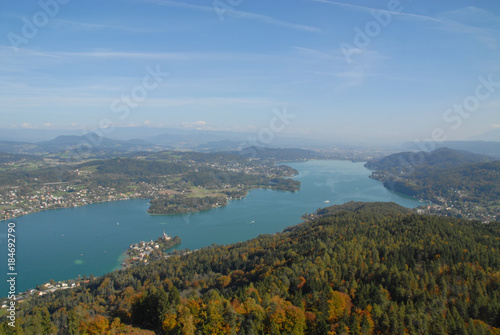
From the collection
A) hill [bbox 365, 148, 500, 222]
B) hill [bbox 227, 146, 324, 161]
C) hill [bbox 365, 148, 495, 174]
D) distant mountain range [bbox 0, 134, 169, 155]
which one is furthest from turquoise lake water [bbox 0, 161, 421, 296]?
distant mountain range [bbox 0, 134, 169, 155]

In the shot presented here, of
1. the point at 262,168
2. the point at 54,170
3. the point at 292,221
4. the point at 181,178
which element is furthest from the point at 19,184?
the point at 262,168

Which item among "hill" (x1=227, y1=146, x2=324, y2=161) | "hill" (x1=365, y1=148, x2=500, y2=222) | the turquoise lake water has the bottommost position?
the turquoise lake water

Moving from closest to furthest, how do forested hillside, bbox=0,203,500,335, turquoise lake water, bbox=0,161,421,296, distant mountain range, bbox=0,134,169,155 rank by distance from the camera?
forested hillside, bbox=0,203,500,335, turquoise lake water, bbox=0,161,421,296, distant mountain range, bbox=0,134,169,155

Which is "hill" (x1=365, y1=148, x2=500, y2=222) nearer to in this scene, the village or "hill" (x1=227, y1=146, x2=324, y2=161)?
the village

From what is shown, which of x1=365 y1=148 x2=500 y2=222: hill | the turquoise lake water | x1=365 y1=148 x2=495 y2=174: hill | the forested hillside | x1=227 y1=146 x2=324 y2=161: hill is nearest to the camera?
the forested hillside

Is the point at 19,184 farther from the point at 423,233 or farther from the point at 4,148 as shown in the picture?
the point at 4,148

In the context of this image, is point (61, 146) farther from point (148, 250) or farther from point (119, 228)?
point (148, 250)

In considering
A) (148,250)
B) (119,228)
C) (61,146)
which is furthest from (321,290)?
(61,146)
